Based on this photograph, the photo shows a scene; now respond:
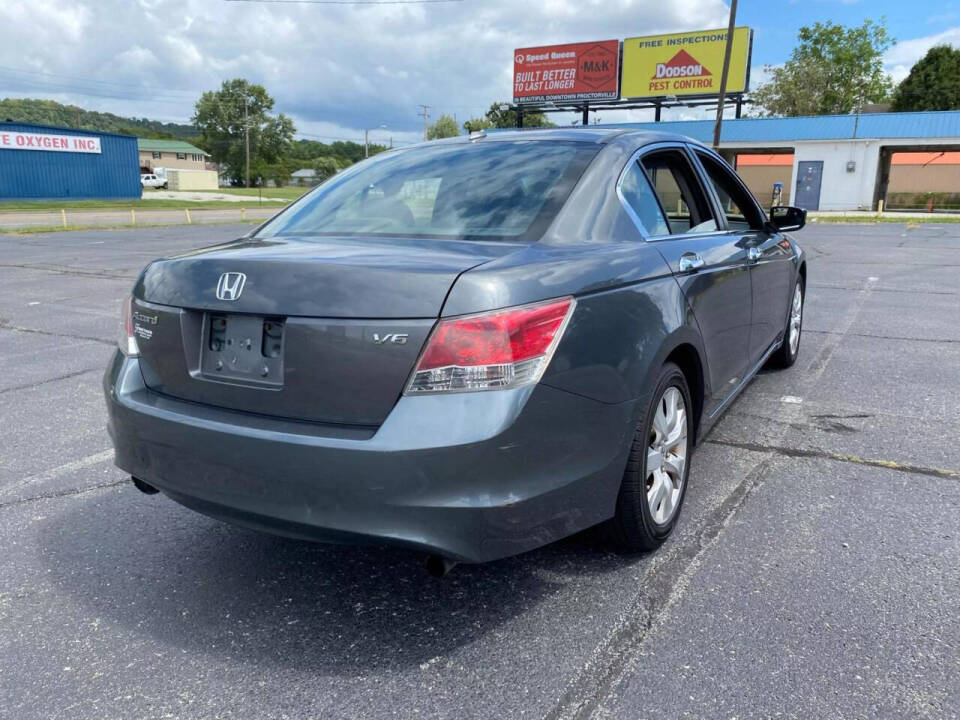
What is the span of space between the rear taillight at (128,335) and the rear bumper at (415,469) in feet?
1.13

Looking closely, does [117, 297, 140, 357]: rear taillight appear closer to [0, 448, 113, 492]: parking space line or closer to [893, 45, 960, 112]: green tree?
[0, 448, 113, 492]: parking space line

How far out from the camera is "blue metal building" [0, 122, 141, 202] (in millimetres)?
40125

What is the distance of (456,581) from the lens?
2811 millimetres

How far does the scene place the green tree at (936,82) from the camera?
63.8m

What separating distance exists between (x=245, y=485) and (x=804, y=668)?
1768 millimetres

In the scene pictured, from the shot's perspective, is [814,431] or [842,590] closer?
[842,590]

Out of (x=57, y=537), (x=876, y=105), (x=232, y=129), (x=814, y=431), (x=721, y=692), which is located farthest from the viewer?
(x=232, y=129)

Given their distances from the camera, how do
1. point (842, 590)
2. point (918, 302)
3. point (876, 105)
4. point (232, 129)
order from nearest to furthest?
point (842, 590)
point (918, 302)
point (876, 105)
point (232, 129)

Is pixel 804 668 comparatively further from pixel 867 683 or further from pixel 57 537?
pixel 57 537

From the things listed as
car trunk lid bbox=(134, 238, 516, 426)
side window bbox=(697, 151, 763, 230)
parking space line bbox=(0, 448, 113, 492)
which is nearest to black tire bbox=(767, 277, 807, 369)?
side window bbox=(697, 151, 763, 230)

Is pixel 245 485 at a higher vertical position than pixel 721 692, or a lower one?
higher

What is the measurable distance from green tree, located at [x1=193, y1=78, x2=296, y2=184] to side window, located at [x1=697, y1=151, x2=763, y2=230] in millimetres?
107747

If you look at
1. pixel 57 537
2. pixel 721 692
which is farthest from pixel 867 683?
pixel 57 537

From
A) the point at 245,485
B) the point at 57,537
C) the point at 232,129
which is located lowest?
the point at 57,537
